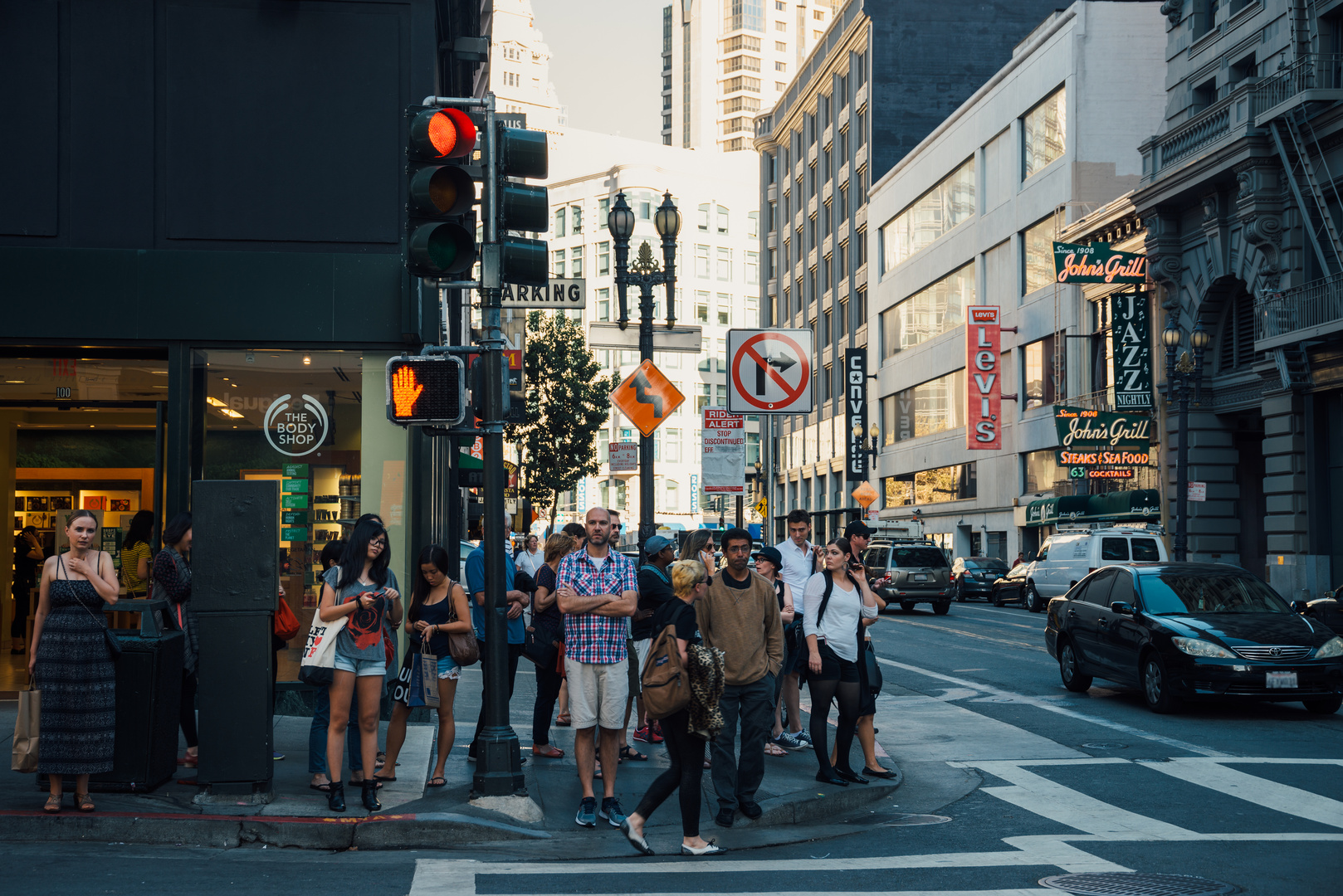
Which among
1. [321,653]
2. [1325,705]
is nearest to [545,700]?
[321,653]

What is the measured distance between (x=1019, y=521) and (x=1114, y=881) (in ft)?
137

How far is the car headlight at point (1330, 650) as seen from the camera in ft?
44.1

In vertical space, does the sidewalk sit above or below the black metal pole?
below

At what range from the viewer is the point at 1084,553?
31812 millimetres

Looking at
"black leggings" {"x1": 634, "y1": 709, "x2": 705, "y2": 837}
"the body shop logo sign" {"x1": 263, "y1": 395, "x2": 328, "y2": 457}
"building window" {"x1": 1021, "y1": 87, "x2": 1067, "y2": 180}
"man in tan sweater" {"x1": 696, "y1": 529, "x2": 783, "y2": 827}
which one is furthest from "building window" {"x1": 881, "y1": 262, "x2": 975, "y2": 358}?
"black leggings" {"x1": 634, "y1": 709, "x2": 705, "y2": 837}

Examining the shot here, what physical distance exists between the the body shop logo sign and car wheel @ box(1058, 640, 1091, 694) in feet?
30.4

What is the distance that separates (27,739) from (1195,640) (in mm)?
10784

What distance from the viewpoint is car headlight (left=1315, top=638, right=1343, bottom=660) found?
1345cm

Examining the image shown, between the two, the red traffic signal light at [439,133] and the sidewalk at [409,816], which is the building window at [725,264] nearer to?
the sidewalk at [409,816]

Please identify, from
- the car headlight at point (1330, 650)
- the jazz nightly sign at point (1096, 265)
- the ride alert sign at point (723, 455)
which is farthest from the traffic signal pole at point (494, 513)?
the jazz nightly sign at point (1096, 265)

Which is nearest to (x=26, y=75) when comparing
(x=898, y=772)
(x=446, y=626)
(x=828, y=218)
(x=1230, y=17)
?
(x=446, y=626)

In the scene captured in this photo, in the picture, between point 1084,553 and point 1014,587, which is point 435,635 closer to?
point 1084,553

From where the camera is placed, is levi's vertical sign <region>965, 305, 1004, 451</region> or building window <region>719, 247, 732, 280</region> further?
building window <region>719, 247, 732, 280</region>

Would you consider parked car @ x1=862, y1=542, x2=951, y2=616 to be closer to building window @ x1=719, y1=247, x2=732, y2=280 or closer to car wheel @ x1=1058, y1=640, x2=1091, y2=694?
car wheel @ x1=1058, y1=640, x2=1091, y2=694
